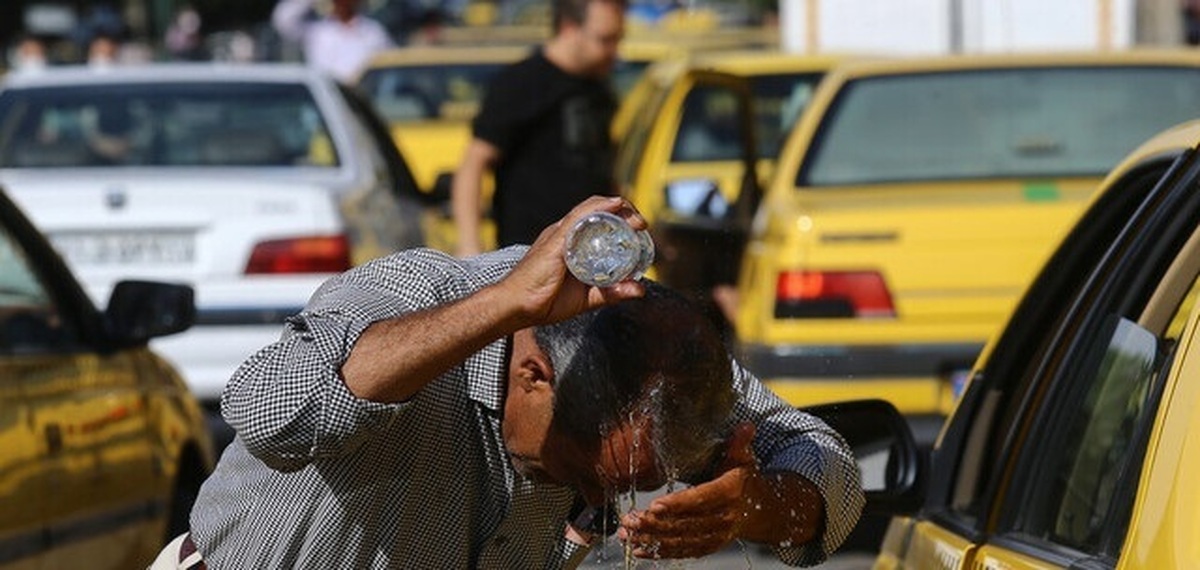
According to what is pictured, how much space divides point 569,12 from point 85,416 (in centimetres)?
397

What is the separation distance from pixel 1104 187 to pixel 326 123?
738 centimetres

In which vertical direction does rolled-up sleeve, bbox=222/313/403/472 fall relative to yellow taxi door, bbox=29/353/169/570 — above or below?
above

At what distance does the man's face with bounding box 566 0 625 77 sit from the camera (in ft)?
33.7

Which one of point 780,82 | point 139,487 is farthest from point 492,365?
point 780,82

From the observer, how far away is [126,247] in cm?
1070

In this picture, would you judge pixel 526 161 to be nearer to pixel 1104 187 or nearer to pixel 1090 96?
pixel 1090 96

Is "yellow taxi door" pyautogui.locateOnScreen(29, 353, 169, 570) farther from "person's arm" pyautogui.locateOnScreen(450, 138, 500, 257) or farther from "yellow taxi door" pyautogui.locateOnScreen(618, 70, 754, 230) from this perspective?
"yellow taxi door" pyautogui.locateOnScreen(618, 70, 754, 230)

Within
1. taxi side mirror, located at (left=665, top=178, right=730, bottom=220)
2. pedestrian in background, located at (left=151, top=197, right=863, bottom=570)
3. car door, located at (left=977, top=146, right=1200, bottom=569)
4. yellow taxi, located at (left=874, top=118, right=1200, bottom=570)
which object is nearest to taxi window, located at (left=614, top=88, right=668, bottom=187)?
taxi side mirror, located at (left=665, top=178, right=730, bottom=220)

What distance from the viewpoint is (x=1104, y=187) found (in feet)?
15.4

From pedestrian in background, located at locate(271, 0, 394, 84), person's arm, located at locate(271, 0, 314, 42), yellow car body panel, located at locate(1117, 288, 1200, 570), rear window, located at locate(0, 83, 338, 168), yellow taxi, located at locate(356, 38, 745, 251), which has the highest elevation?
yellow car body panel, located at locate(1117, 288, 1200, 570)

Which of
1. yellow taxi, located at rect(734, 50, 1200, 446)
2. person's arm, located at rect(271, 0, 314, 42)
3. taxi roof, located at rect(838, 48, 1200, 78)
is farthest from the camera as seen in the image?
person's arm, located at rect(271, 0, 314, 42)

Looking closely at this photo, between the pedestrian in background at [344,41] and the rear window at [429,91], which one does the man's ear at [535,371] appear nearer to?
the rear window at [429,91]

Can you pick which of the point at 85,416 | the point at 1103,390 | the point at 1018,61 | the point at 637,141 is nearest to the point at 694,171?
the point at 637,141

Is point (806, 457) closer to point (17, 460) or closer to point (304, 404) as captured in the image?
point (304, 404)
